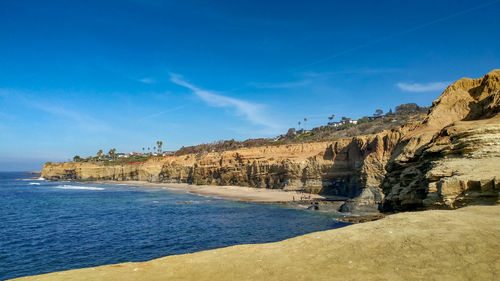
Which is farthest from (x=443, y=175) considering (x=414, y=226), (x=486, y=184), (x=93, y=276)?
(x=93, y=276)

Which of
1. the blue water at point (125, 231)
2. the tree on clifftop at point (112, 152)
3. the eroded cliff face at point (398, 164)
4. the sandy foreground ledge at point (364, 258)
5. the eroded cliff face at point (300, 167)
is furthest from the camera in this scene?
the tree on clifftop at point (112, 152)

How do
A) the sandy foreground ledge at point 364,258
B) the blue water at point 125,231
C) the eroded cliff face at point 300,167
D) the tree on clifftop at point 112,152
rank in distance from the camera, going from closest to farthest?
the sandy foreground ledge at point 364,258 < the blue water at point 125,231 < the eroded cliff face at point 300,167 < the tree on clifftop at point 112,152

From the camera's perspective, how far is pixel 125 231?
89.4 ft

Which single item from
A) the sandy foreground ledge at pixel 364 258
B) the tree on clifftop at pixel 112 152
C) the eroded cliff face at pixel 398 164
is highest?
the tree on clifftop at pixel 112 152

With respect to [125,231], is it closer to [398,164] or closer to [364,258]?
[364,258]

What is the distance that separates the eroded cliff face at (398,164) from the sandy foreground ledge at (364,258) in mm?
2914

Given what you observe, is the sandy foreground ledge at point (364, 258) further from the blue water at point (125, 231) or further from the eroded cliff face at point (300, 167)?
the eroded cliff face at point (300, 167)

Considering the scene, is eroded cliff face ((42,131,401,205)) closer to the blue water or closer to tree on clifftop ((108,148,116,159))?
the blue water

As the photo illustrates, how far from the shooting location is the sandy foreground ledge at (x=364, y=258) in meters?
7.53

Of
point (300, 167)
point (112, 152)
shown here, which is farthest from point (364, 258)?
point (112, 152)

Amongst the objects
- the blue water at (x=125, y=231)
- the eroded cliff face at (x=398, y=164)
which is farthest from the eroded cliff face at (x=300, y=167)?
the blue water at (x=125, y=231)

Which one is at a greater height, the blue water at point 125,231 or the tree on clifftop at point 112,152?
the tree on clifftop at point 112,152

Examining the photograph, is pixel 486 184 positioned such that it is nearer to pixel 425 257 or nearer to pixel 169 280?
pixel 425 257

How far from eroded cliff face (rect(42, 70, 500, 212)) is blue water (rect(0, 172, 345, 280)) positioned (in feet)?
32.9
